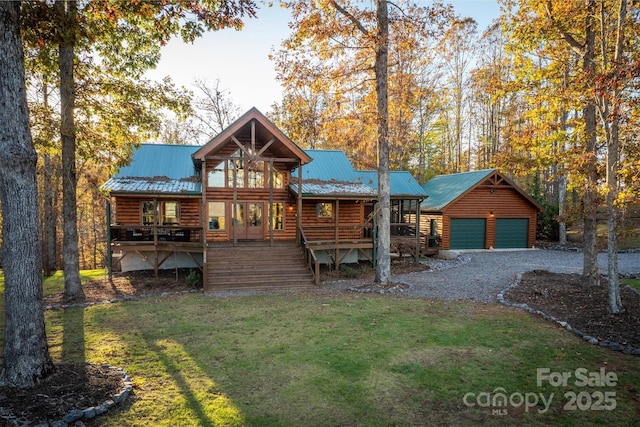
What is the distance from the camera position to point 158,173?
17359 mm

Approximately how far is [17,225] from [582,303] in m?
12.4

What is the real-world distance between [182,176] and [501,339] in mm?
15132

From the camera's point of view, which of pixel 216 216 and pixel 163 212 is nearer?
pixel 163 212

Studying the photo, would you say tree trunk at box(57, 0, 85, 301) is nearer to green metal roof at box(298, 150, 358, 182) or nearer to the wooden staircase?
the wooden staircase

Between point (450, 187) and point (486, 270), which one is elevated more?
point (450, 187)

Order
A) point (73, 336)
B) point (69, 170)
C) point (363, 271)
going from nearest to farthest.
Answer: point (73, 336) → point (69, 170) → point (363, 271)

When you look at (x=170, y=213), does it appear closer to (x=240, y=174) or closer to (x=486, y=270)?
(x=240, y=174)

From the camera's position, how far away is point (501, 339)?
739cm

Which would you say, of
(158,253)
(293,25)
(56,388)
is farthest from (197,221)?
(56,388)

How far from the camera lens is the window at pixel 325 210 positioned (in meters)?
18.6

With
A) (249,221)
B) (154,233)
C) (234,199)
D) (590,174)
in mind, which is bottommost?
(154,233)

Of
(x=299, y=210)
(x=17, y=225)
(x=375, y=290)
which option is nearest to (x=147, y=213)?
(x=299, y=210)

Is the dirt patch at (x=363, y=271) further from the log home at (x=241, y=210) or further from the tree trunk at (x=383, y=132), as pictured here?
the tree trunk at (x=383, y=132)

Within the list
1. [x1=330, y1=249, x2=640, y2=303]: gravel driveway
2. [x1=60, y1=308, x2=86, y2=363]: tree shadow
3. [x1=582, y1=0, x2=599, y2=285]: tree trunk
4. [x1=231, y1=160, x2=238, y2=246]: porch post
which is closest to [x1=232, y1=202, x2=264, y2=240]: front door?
[x1=231, y1=160, x2=238, y2=246]: porch post
